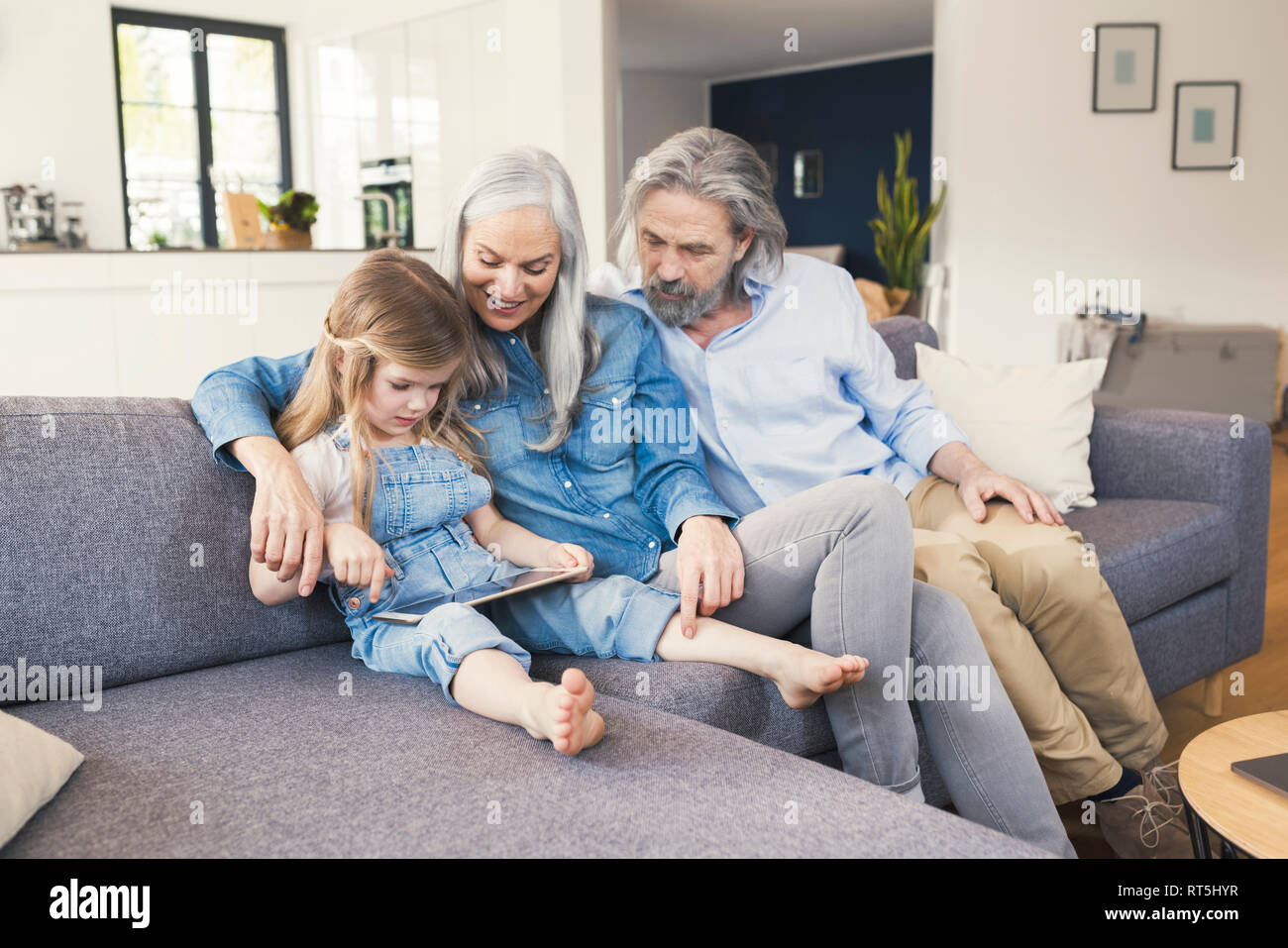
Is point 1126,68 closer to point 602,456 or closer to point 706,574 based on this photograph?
point 602,456

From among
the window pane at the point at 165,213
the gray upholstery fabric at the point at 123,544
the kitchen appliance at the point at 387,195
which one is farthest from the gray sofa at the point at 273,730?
the window pane at the point at 165,213

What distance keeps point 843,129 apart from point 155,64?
18.6 ft

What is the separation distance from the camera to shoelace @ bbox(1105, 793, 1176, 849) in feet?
5.42

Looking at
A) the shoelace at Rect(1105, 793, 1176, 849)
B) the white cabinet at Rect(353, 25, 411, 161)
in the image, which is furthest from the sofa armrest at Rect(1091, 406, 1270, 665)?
the white cabinet at Rect(353, 25, 411, 161)

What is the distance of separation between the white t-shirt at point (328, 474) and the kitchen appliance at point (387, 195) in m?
5.39

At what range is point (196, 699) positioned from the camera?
140 centimetres

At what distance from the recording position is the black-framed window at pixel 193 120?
6.59 meters

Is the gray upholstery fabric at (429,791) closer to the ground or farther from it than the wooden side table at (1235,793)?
farther from it

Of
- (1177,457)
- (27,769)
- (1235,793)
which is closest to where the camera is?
(27,769)

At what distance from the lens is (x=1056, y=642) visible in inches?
71.0

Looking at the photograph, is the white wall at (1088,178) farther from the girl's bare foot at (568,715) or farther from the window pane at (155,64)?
the girl's bare foot at (568,715)

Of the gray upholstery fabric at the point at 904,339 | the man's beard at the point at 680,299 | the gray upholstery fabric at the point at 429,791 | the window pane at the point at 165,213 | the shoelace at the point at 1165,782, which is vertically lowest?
the shoelace at the point at 1165,782

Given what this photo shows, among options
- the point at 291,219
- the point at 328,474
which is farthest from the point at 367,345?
the point at 291,219

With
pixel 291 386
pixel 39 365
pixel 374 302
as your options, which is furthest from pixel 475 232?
pixel 39 365
